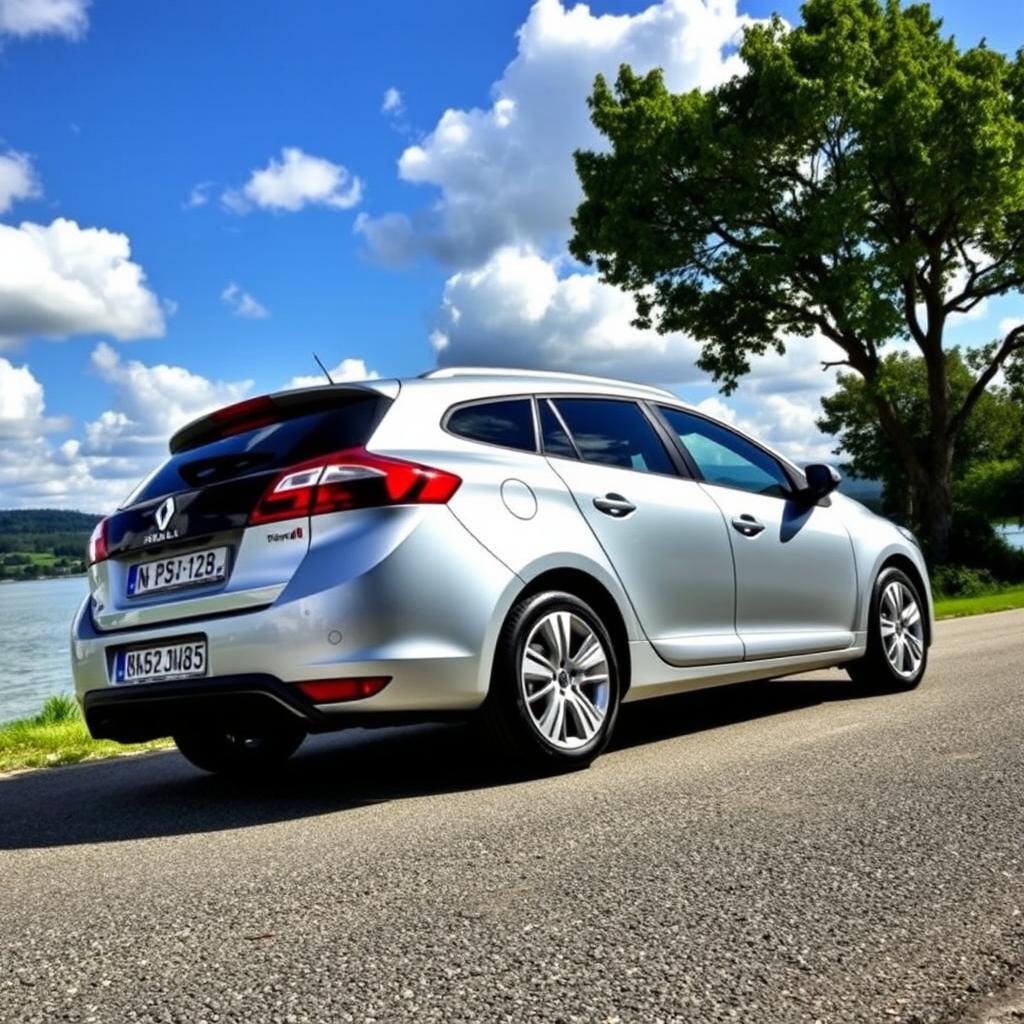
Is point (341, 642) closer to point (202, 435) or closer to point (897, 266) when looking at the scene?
point (202, 435)

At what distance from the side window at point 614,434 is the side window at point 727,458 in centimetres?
25

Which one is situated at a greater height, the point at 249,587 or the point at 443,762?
the point at 249,587

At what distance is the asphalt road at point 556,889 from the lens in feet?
7.91

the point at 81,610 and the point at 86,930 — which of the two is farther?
the point at 81,610

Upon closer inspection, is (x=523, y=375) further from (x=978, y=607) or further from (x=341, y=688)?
(x=978, y=607)

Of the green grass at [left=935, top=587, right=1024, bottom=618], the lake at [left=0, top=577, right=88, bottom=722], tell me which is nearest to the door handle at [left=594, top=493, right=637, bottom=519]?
the lake at [left=0, top=577, right=88, bottom=722]

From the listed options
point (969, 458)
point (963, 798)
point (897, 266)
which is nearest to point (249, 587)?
point (963, 798)

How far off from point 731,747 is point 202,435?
9.13ft

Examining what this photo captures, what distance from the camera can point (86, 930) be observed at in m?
3.15

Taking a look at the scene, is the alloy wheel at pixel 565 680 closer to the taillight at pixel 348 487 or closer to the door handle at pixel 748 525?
the taillight at pixel 348 487

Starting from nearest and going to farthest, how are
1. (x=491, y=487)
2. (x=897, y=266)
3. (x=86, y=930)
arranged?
1. (x=86, y=930)
2. (x=491, y=487)
3. (x=897, y=266)

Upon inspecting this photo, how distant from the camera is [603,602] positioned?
5.29m

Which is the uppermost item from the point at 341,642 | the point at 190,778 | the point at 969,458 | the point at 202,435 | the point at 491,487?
the point at 969,458

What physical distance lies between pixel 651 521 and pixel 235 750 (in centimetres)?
237
